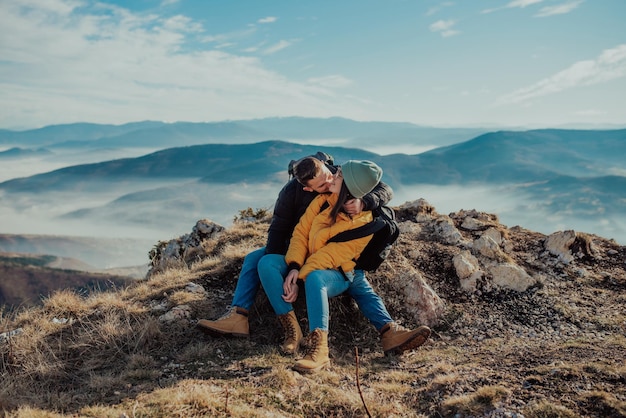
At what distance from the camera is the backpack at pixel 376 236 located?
17.2ft

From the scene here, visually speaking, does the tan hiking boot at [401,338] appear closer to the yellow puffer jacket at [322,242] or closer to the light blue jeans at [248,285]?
the yellow puffer jacket at [322,242]

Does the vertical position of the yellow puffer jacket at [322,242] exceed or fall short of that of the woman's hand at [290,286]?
it exceeds it

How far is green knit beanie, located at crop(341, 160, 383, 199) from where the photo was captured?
16.2 ft

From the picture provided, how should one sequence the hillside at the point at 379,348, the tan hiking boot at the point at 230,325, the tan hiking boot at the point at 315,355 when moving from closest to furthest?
the hillside at the point at 379,348, the tan hiking boot at the point at 315,355, the tan hiking boot at the point at 230,325

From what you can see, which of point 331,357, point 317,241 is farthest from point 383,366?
point 317,241

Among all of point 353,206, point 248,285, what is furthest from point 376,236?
point 248,285

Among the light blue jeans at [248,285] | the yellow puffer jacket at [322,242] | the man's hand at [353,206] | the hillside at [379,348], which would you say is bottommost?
the hillside at [379,348]

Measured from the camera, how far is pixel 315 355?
4.77 m

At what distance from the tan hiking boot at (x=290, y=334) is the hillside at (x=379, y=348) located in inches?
5.7

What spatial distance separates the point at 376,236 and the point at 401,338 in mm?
1237

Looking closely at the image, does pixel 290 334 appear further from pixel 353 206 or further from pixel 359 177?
pixel 359 177

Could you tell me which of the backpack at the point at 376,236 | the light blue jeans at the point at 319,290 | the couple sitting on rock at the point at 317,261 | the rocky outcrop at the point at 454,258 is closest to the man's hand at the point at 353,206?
the couple sitting on rock at the point at 317,261

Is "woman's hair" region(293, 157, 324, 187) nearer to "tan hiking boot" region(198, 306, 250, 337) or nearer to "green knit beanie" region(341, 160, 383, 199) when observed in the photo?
"green knit beanie" region(341, 160, 383, 199)

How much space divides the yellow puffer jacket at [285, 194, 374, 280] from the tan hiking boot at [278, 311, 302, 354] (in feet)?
1.86
